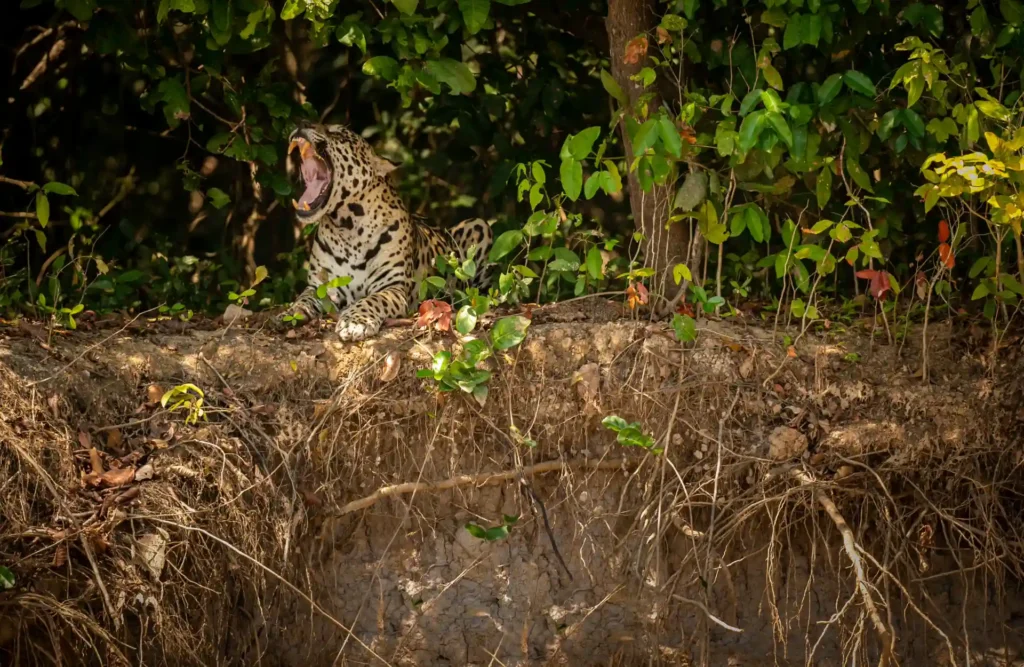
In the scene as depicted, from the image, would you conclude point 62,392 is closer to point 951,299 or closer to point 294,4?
point 294,4

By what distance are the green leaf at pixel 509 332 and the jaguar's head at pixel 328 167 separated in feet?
5.51

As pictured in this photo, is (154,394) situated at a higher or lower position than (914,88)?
lower

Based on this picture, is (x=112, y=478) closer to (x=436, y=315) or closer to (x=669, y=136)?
(x=436, y=315)

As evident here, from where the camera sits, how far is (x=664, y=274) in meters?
5.48

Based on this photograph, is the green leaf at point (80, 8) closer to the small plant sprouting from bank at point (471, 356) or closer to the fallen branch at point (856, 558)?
the small plant sprouting from bank at point (471, 356)

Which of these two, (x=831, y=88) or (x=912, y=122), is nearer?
(x=831, y=88)

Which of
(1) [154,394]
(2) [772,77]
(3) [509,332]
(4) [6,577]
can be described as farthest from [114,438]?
(2) [772,77]

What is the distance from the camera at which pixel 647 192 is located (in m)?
5.67

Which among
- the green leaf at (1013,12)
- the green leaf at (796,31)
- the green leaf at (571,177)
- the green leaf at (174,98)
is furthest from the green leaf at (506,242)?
the green leaf at (1013,12)

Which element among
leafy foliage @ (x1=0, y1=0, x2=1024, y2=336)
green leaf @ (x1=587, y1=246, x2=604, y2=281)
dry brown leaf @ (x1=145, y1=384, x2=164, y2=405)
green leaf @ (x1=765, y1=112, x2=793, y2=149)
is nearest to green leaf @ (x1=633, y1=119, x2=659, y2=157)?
leafy foliage @ (x1=0, y1=0, x2=1024, y2=336)

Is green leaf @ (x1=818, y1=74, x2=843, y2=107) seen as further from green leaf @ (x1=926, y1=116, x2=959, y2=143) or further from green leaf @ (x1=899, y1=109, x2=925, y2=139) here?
green leaf @ (x1=926, y1=116, x2=959, y2=143)

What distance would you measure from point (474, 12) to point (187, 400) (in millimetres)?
1987

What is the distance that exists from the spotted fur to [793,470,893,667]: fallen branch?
2283 mm

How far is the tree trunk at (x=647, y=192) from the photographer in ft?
18.5
